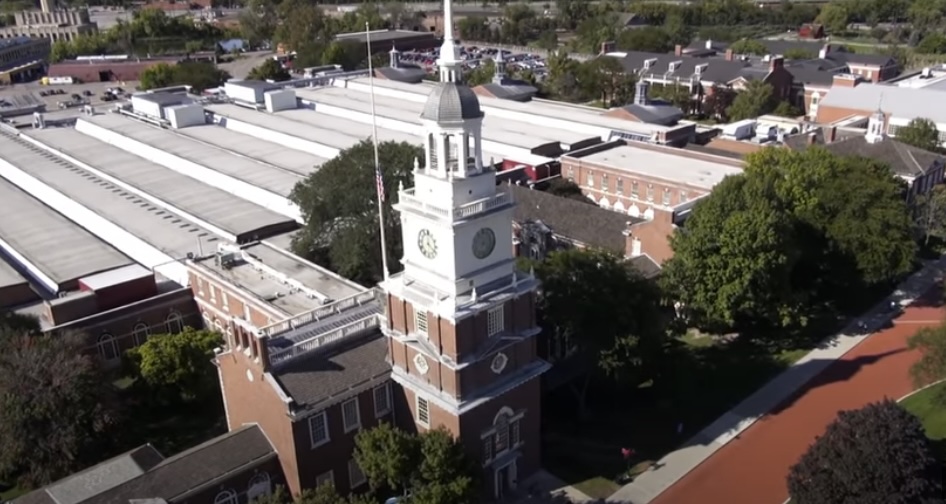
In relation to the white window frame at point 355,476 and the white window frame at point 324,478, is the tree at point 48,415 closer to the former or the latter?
the white window frame at point 324,478

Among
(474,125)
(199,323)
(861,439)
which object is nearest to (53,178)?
(199,323)

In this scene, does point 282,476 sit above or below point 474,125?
below

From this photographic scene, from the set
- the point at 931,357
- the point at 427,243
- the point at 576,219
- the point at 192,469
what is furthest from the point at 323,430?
the point at 576,219

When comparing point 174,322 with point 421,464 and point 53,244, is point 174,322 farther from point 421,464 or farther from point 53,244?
point 421,464

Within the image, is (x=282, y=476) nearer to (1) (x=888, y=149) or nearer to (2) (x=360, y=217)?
(2) (x=360, y=217)

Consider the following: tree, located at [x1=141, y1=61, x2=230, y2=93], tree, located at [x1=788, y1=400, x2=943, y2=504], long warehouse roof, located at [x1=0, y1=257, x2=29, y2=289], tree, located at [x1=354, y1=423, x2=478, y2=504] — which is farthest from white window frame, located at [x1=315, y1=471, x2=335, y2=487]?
tree, located at [x1=141, y1=61, x2=230, y2=93]
